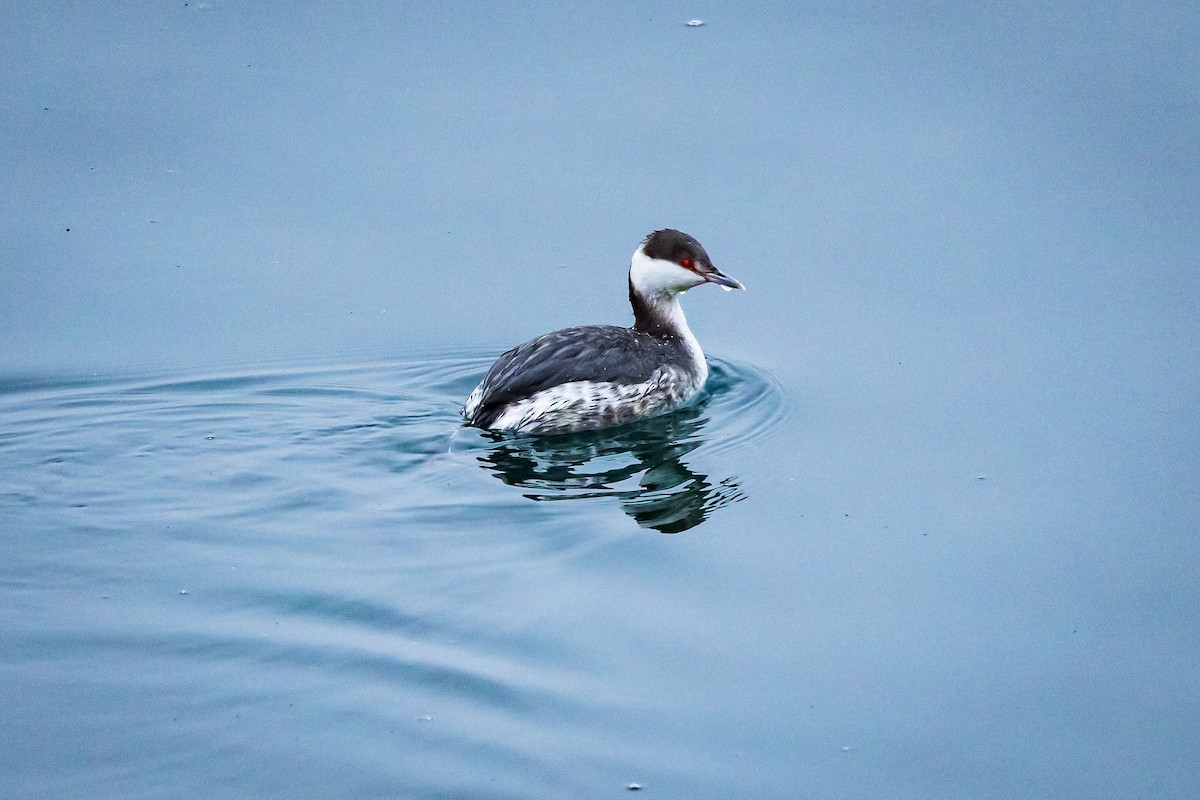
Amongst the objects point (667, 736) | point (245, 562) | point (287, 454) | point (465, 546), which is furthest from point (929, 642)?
point (287, 454)

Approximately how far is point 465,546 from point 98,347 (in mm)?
3204

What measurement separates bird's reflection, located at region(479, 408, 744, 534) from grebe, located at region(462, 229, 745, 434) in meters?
0.11

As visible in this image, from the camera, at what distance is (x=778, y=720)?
5.67m

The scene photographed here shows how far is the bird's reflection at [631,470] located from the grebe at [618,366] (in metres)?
0.11

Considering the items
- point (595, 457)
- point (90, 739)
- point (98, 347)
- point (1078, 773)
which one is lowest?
point (1078, 773)

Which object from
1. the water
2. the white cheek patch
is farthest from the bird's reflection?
the white cheek patch

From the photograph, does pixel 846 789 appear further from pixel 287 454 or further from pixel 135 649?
pixel 287 454

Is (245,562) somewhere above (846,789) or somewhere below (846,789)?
above

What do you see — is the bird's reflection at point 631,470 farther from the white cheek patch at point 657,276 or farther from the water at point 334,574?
the white cheek patch at point 657,276

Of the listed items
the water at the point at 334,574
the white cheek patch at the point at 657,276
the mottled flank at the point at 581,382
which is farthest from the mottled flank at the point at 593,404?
the white cheek patch at the point at 657,276

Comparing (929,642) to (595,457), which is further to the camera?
(595,457)

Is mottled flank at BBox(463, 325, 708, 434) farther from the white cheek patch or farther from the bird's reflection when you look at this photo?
the white cheek patch

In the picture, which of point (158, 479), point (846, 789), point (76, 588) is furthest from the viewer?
point (158, 479)

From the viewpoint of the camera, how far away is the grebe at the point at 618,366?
8.49m
